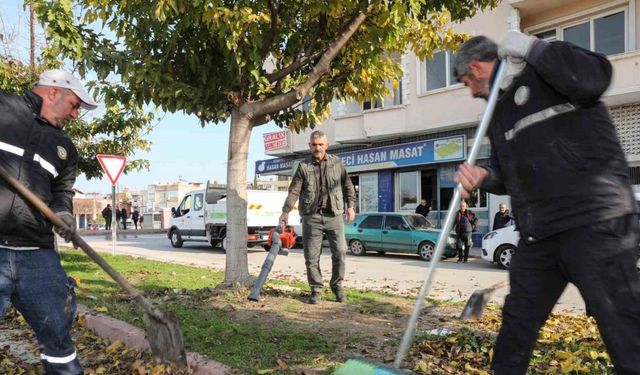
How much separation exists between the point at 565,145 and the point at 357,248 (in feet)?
47.3

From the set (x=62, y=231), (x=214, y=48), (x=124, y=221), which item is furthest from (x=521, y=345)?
(x=124, y=221)

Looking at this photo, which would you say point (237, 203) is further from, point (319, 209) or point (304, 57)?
point (304, 57)

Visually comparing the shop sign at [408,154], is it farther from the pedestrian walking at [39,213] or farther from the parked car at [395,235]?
→ the pedestrian walking at [39,213]

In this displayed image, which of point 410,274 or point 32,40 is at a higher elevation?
point 32,40

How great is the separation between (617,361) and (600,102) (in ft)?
3.48

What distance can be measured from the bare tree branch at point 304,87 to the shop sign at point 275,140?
1895 cm

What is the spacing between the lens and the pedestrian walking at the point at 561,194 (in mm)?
2133

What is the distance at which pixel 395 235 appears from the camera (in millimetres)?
15391

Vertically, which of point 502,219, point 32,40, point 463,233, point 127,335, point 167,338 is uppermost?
point 32,40

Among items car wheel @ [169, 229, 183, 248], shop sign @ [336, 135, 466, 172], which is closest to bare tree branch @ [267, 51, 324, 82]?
shop sign @ [336, 135, 466, 172]

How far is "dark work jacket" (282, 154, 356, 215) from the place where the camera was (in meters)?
6.00

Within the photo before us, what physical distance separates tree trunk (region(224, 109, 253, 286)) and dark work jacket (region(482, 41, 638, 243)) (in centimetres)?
433

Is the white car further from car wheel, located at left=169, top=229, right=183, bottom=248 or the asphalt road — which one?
car wheel, located at left=169, top=229, right=183, bottom=248

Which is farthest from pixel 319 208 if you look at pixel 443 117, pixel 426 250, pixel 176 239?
pixel 176 239
